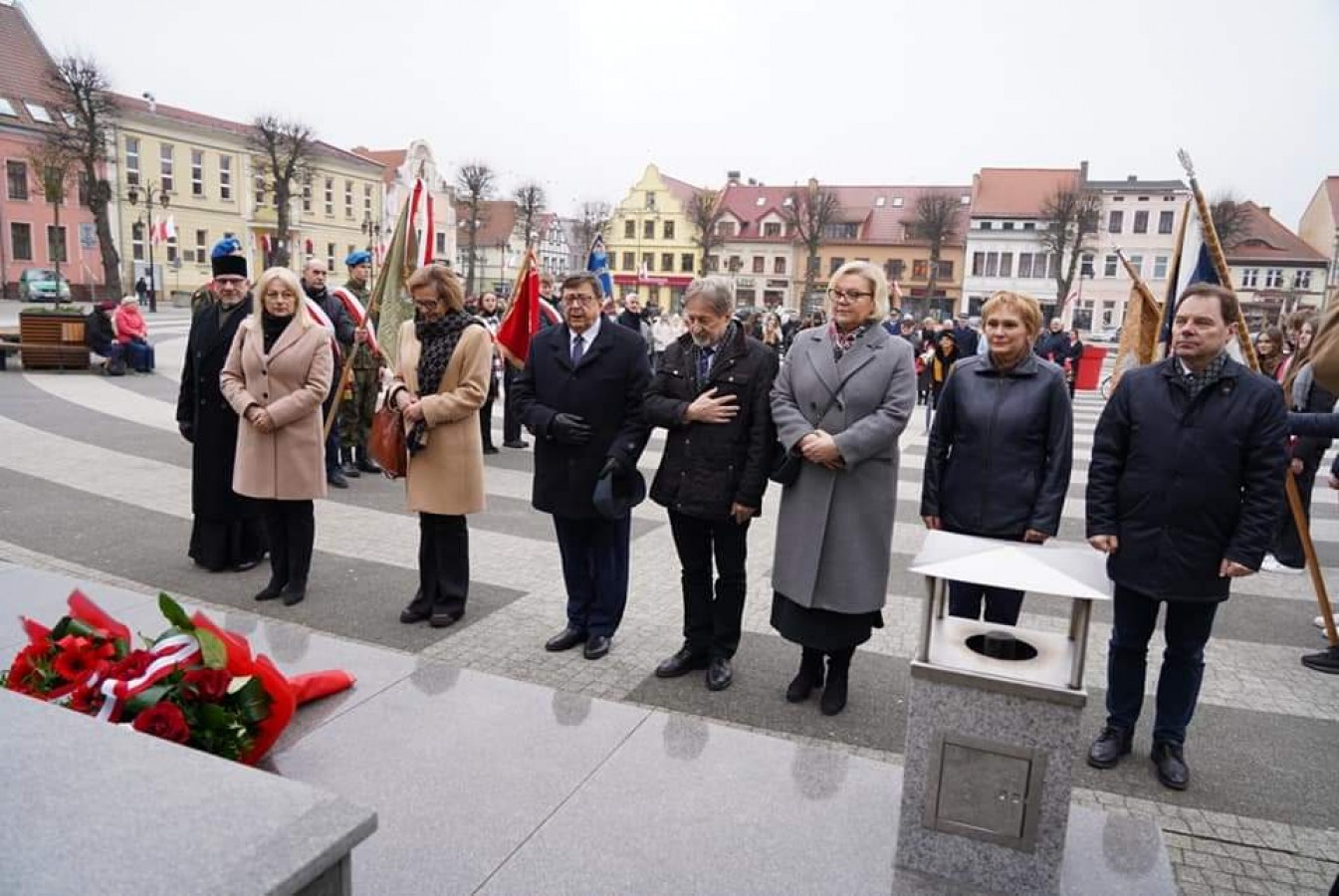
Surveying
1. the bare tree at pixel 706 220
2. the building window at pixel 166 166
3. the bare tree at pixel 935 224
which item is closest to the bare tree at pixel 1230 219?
the bare tree at pixel 935 224

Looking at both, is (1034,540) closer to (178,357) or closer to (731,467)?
(731,467)

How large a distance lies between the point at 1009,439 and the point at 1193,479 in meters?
0.71

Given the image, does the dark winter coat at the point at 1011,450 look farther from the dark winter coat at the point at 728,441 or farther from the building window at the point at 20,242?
the building window at the point at 20,242

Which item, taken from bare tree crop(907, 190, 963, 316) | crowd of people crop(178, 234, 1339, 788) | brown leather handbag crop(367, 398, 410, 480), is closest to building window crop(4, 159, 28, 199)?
crowd of people crop(178, 234, 1339, 788)

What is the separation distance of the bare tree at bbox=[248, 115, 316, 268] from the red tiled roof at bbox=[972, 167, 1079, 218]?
46170 millimetres

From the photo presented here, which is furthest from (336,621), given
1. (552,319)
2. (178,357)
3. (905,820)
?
(178,357)

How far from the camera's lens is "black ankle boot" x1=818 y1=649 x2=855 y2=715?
4.23 m

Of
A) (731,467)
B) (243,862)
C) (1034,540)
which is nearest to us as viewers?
(243,862)

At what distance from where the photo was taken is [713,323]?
170 inches

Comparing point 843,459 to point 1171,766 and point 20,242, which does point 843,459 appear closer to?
point 1171,766

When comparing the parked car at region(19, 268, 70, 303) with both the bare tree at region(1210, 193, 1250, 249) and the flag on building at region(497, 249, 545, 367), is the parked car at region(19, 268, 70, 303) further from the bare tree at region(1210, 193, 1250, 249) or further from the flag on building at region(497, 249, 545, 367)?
the bare tree at region(1210, 193, 1250, 249)

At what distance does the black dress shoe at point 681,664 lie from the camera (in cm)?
458

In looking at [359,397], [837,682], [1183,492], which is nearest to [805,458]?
[837,682]

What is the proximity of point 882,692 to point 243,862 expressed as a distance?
338 centimetres
